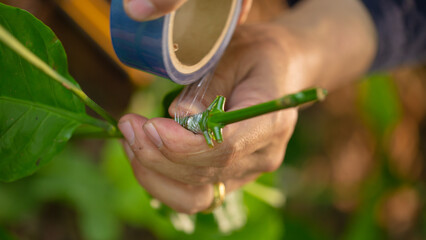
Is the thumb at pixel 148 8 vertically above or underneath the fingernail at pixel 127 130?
above

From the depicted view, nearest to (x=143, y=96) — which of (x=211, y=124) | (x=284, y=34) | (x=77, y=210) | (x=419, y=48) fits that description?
(x=77, y=210)

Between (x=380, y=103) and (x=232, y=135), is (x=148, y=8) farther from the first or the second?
(x=380, y=103)

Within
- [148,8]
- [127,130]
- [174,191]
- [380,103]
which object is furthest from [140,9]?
[380,103]

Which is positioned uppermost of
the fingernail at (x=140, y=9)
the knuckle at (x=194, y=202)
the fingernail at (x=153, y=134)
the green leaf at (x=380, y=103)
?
the fingernail at (x=140, y=9)

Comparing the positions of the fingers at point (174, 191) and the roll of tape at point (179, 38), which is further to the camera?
the fingers at point (174, 191)

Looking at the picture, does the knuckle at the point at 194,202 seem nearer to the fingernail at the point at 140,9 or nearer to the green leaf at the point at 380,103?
the fingernail at the point at 140,9

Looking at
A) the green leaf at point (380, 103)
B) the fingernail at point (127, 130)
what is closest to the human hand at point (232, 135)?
the fingernail at point (127, 130)
